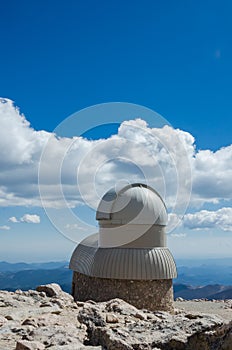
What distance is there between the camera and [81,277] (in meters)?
21.7

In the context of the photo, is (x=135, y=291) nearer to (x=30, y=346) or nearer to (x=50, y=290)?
(x=50, y=290)

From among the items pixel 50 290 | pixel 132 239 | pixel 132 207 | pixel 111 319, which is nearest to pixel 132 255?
pixel 132 239

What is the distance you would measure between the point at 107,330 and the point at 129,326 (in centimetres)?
84

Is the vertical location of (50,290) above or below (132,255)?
below

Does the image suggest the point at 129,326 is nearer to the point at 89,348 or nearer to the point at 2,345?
the point at 89,348

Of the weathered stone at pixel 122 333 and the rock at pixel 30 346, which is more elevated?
the weathered stone at pixel 122 333

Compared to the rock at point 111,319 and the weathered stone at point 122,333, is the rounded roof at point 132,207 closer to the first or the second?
the weathered stone at point 122,333

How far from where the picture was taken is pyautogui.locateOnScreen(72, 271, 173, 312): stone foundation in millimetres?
19484

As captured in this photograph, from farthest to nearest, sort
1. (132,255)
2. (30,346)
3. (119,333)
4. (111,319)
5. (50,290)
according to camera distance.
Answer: (132,255) → (50,290) → (111,319) → (119,333) → (30,346)

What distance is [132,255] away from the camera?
1978 cm

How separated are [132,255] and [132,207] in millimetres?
2395

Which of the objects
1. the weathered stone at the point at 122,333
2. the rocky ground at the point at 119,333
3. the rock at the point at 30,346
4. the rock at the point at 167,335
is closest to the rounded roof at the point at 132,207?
the rocky ground at the point at 119,333

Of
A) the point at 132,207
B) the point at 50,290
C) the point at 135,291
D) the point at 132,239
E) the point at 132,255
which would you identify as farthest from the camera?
the point at 132,207

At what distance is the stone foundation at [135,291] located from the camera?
19484mm
